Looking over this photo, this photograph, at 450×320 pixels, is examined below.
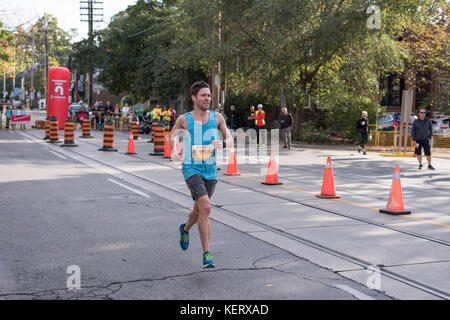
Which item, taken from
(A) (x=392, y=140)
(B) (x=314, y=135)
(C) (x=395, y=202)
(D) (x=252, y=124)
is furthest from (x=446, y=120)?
(C) (x=395, y=202)

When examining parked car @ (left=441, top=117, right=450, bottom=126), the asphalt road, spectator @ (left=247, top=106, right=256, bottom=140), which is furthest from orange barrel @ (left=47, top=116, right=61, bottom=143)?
parked car @ (left=441, top=117, right=450, bottom=126)

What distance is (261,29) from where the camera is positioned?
26.2m

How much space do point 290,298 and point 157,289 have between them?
47.2 inches

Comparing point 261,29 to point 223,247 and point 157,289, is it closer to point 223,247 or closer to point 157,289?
point 223,247

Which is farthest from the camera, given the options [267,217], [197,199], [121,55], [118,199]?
[121,55]

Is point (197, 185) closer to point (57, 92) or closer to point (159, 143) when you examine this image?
point (159, 143)

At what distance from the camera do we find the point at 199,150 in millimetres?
6027

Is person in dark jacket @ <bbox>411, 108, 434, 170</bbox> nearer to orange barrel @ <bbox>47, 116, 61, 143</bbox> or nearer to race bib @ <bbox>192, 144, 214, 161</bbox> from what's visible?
race bib @ <bbox>192, 144, 214, 161</bbox>

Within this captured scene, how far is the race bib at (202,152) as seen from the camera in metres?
6.03

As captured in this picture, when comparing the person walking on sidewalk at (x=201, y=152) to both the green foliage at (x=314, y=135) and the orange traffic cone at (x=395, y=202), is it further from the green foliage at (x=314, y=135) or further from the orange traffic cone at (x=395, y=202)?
the green foliage at (x=314, y=135)

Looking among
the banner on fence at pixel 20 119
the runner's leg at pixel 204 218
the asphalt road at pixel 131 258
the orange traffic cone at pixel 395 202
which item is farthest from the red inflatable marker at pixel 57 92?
the runner's leg at pixel 204 218

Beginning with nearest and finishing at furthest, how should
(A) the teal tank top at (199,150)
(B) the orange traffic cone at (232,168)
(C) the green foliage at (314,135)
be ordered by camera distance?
(A) the teal tank top at (199,150), (B) the orange traffic cone at (232,168), (C) the green foliage at (314,135)

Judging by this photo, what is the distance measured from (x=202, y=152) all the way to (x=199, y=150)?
39 millimetres
